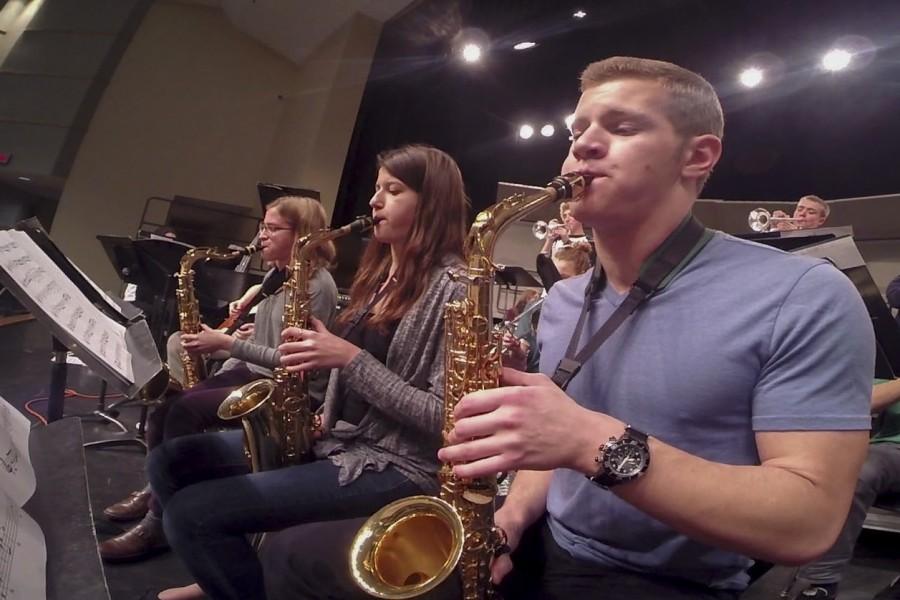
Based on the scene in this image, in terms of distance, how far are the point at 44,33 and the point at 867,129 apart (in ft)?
28.7

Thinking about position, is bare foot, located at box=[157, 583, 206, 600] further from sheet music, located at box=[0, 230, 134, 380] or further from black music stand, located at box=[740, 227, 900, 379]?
black music stand, located at box=[740, 227, 900, 379]

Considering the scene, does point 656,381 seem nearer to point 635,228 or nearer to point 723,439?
point 723,439

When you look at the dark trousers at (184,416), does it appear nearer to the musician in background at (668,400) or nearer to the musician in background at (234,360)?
the musician in background at (234,360)

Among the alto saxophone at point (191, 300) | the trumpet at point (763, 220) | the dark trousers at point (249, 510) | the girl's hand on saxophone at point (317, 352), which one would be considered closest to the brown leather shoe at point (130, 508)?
the alto saxophone at point (191, 300)

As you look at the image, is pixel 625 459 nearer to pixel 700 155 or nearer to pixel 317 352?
pixel 700 155

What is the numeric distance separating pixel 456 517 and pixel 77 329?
54.3 inches

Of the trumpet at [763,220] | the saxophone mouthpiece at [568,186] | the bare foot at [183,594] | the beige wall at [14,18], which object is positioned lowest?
the bare foot at [183,594]

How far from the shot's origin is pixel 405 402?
1746 millimetres

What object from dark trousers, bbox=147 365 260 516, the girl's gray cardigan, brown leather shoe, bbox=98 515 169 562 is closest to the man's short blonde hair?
the girl's gray cardigan

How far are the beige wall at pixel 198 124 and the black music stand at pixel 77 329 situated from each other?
5.37 m

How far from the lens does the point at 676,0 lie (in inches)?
210

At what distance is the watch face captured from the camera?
878 mm

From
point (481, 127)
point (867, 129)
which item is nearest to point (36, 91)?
point (481, 127)

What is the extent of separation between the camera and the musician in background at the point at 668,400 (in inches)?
35.3
